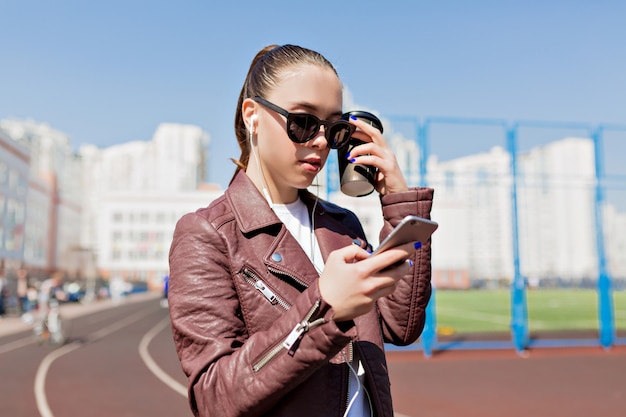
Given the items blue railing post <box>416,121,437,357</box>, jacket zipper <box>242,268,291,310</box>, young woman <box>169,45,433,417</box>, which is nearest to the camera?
young woman <box>169,45,433,417</box>

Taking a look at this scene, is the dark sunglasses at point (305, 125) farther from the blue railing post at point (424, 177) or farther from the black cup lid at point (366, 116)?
the blue railing post at point (424, 177)

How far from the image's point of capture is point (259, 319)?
1273mm

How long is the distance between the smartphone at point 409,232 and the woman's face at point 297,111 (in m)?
0.43

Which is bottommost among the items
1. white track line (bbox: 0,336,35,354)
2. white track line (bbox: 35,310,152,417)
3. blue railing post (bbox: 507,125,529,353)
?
white track line (bbox: 0,336,35,354)

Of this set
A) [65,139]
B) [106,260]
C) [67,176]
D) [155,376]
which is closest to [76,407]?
[155,376]

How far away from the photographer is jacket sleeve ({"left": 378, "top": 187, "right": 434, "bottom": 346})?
1.48 metres

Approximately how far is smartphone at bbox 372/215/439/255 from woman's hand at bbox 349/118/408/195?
0.47 m

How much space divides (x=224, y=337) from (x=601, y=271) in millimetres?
13269

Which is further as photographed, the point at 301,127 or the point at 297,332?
the point at 301,127

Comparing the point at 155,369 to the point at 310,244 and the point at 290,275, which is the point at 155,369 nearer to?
the point at 310,244

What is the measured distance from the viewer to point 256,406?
3.70ft

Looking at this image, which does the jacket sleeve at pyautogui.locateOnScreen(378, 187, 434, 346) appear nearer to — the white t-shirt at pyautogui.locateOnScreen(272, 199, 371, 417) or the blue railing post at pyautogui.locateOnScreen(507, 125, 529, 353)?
the white t-shirt at pyautogui.locateOnScreen(272, 199, 371, 417)

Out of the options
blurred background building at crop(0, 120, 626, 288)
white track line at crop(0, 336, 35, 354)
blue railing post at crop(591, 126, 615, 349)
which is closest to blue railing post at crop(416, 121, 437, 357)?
blurred background building at crop(0, 120, 626, 288)

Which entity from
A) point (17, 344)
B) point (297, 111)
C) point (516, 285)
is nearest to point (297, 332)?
point (297, 111)
